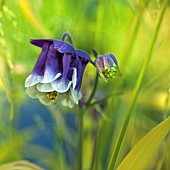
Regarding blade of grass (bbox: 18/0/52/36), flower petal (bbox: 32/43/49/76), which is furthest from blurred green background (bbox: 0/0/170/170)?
flower petal (bbox: 32/43/49/76)

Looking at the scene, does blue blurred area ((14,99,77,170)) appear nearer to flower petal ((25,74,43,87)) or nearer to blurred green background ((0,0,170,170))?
blurred green background ((0,0,170,170))

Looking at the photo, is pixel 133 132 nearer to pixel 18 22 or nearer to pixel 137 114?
pixel 137 114

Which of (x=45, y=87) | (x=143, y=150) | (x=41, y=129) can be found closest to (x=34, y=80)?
(x=45, y=87)

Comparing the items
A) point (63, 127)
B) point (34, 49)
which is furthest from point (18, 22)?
point (63, 127)

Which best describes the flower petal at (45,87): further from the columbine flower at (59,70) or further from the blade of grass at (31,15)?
the blade of grass at (31,15)

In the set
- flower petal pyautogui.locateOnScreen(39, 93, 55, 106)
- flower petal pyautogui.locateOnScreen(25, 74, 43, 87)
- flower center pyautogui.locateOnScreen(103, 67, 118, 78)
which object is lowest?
flower petal pyautogui.locateOnScreen(39, 93, 55, 106)

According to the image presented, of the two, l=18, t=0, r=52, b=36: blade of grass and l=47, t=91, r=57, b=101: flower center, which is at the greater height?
l=18, t=0, r=52, b=36: blade of grass

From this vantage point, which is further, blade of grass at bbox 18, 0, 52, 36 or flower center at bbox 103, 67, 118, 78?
blade of grass at bbox 18, 0, 52, 36
